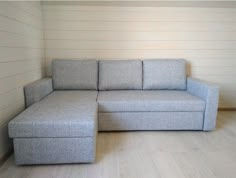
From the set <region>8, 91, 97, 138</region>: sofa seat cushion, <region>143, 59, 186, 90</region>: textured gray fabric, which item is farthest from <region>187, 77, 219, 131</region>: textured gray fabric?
<region>8, 91, 97, 138</region>: sofa seat cushion

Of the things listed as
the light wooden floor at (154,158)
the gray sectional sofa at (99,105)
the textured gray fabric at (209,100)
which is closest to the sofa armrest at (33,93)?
the gray sectional sofa at (99,105)

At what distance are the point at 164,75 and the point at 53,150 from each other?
1913 mm

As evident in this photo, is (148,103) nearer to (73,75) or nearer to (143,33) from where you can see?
(73,75)

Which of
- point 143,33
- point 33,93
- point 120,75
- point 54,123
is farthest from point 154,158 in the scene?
point 143,33

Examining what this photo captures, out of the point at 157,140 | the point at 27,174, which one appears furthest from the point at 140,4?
the point at 27,174

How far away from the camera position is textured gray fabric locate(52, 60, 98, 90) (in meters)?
3.02

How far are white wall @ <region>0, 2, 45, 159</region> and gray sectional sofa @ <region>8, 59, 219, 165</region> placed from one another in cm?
17

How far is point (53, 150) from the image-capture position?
1.85 meters

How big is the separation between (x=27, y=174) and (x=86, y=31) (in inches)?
87.1

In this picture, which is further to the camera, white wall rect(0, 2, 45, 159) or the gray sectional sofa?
white wall rect(0, 2, 45, 159)

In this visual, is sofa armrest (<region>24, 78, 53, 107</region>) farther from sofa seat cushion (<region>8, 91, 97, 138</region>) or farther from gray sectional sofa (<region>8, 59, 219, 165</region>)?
sofa seat cushion (<region>8, 91, 97, 138</region>)

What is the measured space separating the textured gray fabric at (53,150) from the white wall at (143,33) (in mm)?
1772

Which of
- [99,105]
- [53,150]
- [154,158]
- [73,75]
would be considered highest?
Result: [73,75]

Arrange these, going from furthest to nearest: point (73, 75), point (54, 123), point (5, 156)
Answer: point (73, 75), point (5, 156), point (54, 123)
